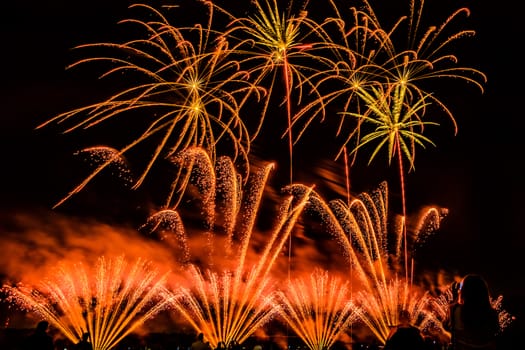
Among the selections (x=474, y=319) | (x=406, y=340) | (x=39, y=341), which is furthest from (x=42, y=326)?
(x=474, y=319)

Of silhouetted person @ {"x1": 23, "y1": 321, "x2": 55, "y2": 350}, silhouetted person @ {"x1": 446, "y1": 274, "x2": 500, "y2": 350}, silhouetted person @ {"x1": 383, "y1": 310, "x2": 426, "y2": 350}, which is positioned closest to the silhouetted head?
silhouetted person @ {"x1": 23, "y1": 321, "x2": 55, "y2": 350}

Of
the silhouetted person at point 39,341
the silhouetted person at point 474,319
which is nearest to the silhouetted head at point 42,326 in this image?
the silhouetted person at point 39,341

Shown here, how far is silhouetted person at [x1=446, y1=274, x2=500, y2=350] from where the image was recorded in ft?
15.0

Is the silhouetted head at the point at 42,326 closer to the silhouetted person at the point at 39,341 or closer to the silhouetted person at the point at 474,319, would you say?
the silhouetted person at the point at 39,341

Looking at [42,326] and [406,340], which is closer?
[406,340]

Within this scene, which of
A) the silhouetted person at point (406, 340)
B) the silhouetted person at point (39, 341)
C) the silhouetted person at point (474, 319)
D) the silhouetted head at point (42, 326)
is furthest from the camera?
the silhouetted head at point (42, 326)

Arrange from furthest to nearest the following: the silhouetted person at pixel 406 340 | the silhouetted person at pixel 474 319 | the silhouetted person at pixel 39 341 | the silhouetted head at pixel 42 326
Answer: the silhouetted head at pixel 42 326, the silhouetted person at pixel 39 341, the silhouetted person at pixel 474 319, the silhouetted person at pixel 406 340

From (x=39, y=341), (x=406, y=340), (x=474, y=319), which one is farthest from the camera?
(x=39, y=341)

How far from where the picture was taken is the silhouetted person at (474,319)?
4566 millimetres

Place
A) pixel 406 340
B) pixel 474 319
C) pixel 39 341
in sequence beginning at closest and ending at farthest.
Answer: pixel 406 340
pixel 474 319
pixel 39 341

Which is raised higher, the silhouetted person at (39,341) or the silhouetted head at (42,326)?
the silhouetted head at (42,326)

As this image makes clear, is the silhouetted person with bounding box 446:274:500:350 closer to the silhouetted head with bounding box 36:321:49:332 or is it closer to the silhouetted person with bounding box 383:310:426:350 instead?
the silhouetted person with bounding box 383:310:426:350

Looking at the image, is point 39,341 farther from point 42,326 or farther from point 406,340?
point 406,340

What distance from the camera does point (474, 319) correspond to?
461cm
